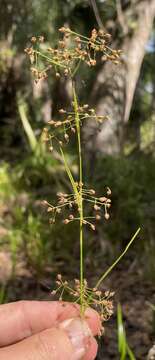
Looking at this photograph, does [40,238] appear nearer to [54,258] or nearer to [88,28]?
[54,258]

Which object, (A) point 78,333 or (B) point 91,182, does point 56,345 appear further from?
(B) point 91,182

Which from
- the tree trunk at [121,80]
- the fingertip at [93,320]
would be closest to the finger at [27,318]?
the fingertip at [93,320]

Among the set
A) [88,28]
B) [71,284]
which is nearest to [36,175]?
[71,284]

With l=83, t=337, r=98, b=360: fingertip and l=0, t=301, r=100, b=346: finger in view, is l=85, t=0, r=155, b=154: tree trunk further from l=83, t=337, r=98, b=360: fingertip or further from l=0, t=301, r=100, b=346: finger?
l=83, t=337, r=98, b=360: fingertip

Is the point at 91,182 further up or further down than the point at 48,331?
further up

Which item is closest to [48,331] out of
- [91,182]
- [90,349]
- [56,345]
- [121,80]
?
[56,345]

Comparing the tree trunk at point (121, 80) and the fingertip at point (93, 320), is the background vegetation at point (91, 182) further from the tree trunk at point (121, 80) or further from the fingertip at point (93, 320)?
the fingertip at point (93, 320)
